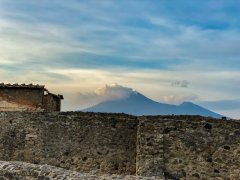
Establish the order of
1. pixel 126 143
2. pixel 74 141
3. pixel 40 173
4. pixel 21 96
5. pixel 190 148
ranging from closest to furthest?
pixel 40 173 → pixel 190 148 → pixel 126 143 → pixel 74 141 → pixel 21 96

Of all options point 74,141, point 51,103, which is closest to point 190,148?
point 74,141

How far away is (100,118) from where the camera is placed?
2683cm

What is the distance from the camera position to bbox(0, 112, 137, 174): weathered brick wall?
26406mm

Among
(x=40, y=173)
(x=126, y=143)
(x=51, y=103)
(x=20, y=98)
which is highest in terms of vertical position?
(x=20, y=98)

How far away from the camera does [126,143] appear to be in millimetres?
26359

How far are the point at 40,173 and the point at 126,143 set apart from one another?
9.85 m

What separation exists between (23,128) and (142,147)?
719 centimetres

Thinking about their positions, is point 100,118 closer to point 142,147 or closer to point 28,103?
point 142,147

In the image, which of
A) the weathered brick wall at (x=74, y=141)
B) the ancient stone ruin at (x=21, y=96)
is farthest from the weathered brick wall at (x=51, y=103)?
the weathered brick wall at (x=74, y=141)

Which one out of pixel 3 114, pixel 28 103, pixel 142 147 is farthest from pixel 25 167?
pixel 28 103

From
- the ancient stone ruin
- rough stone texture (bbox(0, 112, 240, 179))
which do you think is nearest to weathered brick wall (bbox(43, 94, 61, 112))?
the ancient stone ruin

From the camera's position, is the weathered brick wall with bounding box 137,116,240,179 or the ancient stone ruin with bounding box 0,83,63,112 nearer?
the weathered brick wall with bounding box 137,116,240,179

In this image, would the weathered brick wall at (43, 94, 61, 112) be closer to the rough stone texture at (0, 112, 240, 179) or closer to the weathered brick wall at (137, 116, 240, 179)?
the rough stone texture at (0, 112, 240, 179)

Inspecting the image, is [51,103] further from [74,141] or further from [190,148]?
[190,148]
